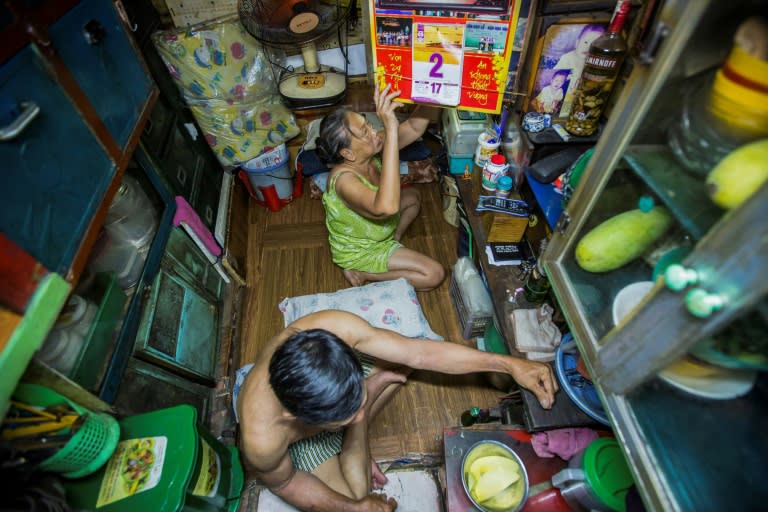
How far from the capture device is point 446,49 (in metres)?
1.32

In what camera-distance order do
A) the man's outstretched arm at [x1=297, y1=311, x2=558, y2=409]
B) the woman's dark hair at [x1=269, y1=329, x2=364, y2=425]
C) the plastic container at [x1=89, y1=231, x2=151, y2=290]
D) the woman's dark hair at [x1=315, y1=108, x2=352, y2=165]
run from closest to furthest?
1. the woman's dark hair at [x1=269, y1=329, x2=364, y2=425]
2. the man's outstretched arm at [x1=297, y1=311, x2=558, y2=409]
3. the plastic container at [x1=89, y1=231, x2=151, y2=290]
4. the woman's dark hair at [x1=315, y1=108, x2=352, y2=165]

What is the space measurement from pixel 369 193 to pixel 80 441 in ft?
4.97

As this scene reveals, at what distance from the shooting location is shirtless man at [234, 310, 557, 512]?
1.13m

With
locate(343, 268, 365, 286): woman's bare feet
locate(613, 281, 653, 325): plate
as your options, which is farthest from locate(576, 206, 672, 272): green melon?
locate(343, 268, 365, 286): woman's bare feet

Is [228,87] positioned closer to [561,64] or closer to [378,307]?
[378,307]

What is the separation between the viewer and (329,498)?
150cm

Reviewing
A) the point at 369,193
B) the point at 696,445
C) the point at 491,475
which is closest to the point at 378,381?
the point at 491,475

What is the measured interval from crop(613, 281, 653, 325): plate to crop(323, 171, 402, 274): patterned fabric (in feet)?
5.03

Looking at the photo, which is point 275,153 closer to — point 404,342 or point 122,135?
point 122,135

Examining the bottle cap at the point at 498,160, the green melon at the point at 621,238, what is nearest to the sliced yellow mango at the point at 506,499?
the green melon at the point at 621,238

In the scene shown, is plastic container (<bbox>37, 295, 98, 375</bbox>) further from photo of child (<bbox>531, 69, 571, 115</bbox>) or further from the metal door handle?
photo of child (<bbox>531, 69, 571, 115</bbox>)

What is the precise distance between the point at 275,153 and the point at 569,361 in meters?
2.51

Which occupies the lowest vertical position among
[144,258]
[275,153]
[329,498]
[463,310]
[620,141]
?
[463,310]

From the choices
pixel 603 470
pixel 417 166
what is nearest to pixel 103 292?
pixel 603 470
